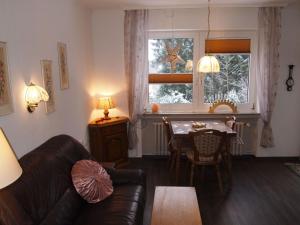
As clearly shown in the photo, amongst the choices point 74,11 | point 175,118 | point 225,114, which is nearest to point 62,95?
point 74,11

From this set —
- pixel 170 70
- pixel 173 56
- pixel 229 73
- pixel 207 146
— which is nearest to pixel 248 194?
pixel 207 146

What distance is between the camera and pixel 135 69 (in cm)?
435

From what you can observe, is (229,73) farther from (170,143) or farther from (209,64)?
(170,143)

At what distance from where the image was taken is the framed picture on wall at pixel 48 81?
2605 mm

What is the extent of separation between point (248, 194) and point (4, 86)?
9.93 feet

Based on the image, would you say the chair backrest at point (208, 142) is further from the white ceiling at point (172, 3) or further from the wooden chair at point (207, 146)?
the white ceiling at point (172, 3)

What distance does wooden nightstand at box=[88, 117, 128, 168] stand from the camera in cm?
396

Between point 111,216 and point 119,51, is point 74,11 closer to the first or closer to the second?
point 119,51

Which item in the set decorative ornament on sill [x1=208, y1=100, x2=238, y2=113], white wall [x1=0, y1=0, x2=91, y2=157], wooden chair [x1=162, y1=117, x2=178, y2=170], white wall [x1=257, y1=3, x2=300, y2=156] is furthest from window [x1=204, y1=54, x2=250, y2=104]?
white wall [x1=0, y1=0, x2=91, y2=157]

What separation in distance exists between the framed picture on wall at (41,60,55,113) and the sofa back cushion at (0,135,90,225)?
0.35 m

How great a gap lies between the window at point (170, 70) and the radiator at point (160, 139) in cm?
45

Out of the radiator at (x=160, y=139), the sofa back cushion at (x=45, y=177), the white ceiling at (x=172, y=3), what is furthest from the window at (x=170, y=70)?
the sofa back cushion at (x=45, y=177)

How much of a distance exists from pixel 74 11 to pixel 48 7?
2.79ft

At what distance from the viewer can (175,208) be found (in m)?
2.32
